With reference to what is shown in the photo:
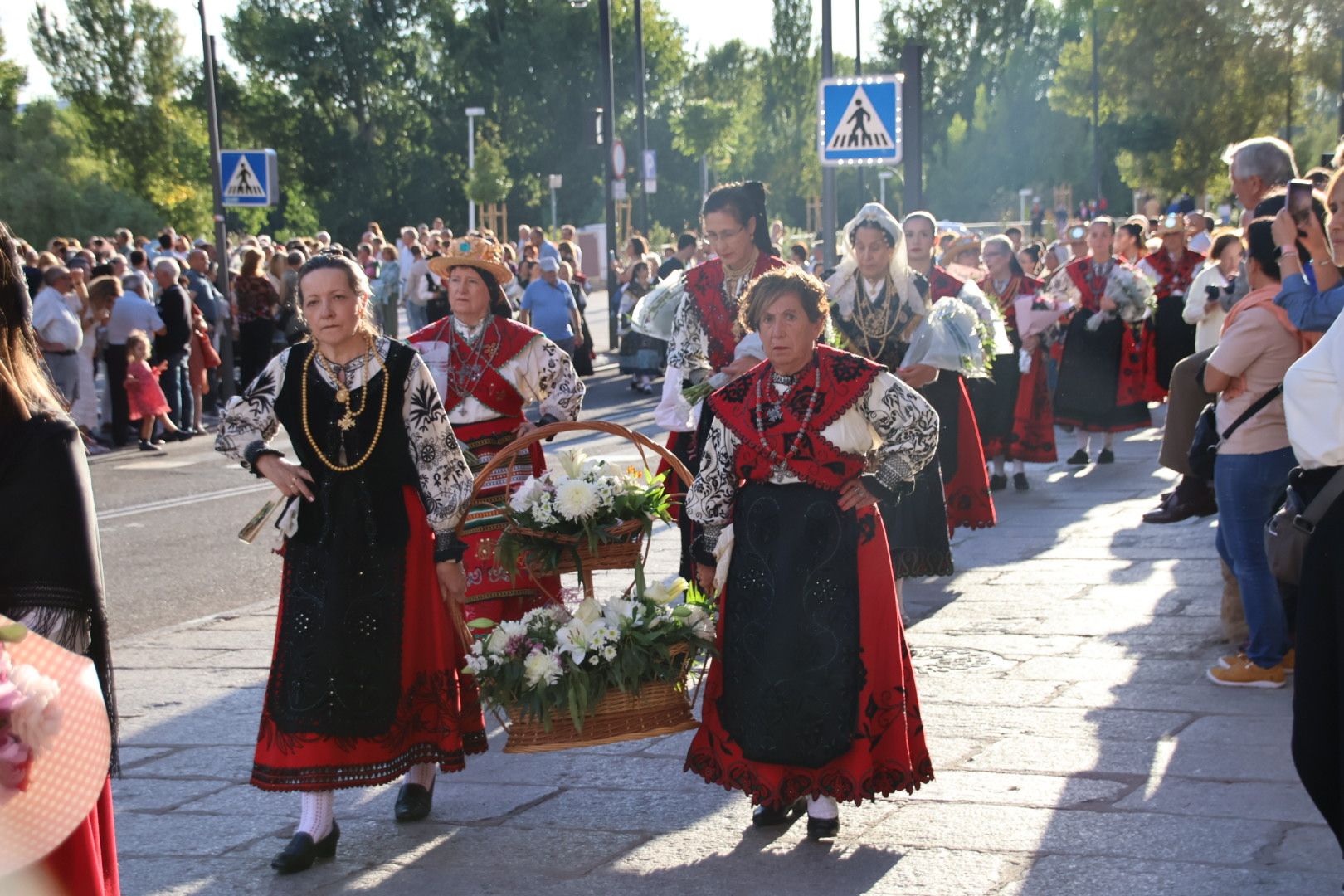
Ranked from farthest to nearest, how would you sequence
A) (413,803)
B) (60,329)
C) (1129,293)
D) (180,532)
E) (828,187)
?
(60,329) → (828,187) → (1129,293) → (180,532) → (413,803)

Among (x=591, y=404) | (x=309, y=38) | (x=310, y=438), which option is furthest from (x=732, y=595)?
(x=309, y=38)

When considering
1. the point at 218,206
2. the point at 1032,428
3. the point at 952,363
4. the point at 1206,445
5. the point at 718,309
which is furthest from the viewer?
the point at 218,206

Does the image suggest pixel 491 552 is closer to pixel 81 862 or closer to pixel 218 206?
pixel 81 862

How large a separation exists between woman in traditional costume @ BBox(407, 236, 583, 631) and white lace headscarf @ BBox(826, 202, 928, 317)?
167cm

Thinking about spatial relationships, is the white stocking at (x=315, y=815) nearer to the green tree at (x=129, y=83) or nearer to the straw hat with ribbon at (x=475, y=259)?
the straw hat with ribbon at (x=475, y=259)

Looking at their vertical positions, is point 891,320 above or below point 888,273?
below

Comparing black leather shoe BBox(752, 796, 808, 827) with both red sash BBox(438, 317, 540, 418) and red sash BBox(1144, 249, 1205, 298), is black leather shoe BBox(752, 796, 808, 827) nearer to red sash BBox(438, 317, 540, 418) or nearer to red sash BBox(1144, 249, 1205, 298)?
red sash BBox(438, 317, 540, 418)

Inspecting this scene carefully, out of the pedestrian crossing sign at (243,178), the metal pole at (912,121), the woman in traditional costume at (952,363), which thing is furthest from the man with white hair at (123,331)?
the woman in traditional costume at (952,363)

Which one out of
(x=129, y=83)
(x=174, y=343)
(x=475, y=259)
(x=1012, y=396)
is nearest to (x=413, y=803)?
(x=475, y=259)

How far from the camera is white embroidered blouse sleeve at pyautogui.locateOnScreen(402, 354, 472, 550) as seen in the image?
5.26m

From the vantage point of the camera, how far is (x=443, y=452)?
5297 mm

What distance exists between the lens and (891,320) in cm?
824

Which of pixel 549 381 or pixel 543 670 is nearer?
pixel 543 670

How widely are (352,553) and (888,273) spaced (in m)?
3.79
